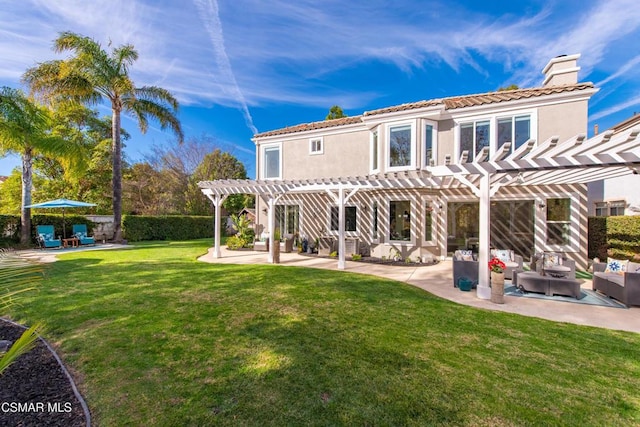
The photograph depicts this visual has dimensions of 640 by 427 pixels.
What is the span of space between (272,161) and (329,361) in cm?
1438

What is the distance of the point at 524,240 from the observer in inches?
496

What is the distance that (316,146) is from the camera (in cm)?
1574

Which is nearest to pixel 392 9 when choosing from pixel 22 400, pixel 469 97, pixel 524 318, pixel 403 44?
pixel 403 44

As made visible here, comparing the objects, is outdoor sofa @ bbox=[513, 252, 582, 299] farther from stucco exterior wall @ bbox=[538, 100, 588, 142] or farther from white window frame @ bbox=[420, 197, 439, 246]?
stucco exterior wall @ bbox=[538, 100, 588, 142]

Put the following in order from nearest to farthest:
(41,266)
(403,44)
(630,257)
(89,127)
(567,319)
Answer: (41,266) < (567,319) < (630,257) < (403,44) < (89,127)

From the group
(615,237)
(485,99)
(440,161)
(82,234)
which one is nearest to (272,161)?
(440,161)

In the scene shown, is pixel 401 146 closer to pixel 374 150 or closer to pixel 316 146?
pixel 374 150

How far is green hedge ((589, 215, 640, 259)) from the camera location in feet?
34.9

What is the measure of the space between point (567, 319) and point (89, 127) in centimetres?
3702

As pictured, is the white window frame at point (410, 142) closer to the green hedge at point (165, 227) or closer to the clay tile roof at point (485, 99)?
the clay tile roof at point (485, 99)

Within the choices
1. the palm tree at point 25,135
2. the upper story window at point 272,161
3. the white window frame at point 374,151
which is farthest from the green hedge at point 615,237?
the palm tree at point 25,135

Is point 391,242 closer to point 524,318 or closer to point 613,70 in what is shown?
point 524,318

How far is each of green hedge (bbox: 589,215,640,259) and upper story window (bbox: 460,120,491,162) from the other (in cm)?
553

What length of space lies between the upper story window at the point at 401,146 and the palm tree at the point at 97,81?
15.4 meters
